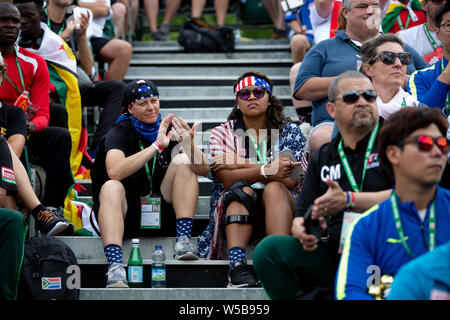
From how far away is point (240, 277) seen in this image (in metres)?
4.38

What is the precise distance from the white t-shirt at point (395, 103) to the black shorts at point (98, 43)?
3704 millimetres

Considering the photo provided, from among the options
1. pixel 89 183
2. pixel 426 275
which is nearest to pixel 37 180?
pixel 89 183

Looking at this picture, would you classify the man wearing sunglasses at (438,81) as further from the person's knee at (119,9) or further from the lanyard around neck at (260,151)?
the person's knee at (119,9)

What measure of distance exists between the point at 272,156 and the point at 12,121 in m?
1.68

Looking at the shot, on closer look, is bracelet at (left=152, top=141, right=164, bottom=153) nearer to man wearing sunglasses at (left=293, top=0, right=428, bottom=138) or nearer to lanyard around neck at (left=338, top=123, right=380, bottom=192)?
man wearing sunglasses at (left=293, top=0, right=428, bottom=138)

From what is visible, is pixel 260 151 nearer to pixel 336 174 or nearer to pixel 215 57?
pixel 336 174

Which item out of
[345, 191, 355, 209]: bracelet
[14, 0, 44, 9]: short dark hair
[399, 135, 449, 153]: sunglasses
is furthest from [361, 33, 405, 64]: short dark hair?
[14, 0, 44, 9]: short dark hair

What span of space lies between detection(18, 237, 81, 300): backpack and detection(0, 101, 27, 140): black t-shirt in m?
1.09

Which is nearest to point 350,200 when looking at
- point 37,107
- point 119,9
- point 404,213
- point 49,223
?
point 404,213

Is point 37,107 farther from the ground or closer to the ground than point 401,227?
farther from the ground

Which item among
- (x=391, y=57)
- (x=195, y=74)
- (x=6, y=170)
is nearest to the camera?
(x=6, y=170)

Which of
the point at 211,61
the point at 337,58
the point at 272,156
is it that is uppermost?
the point at 211,61

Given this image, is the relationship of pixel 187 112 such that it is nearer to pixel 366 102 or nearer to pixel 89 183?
pixel 89 183

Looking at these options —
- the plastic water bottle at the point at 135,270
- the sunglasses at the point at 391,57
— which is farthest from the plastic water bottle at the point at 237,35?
the plastic water bottle at the point at 135,270
